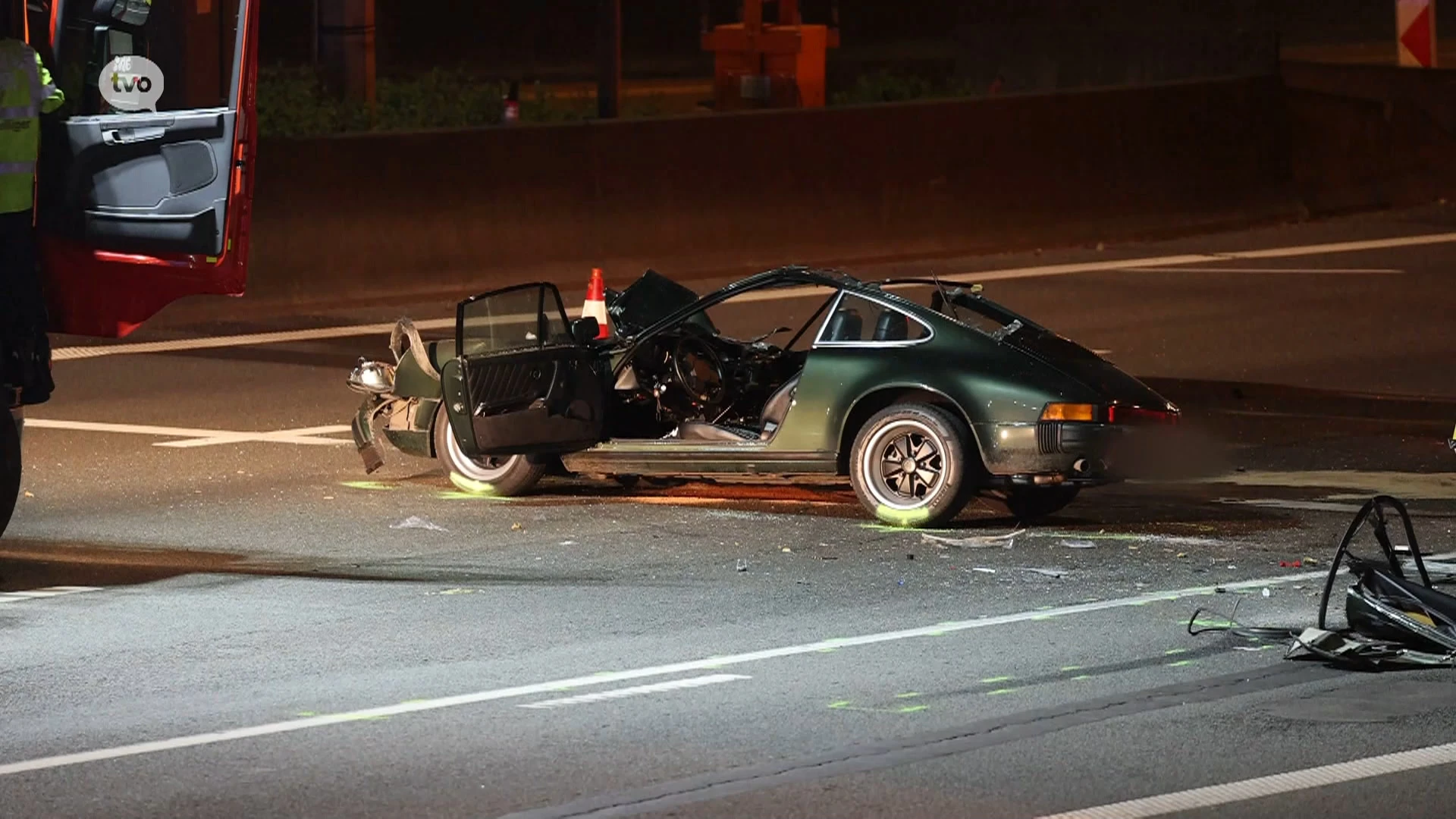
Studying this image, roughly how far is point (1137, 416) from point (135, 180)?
15.3 ft

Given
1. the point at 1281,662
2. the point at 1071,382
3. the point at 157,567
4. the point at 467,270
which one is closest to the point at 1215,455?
the point at 1071,382

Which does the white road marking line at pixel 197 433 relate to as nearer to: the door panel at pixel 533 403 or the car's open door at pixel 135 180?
the car's open door at pixel 135 180

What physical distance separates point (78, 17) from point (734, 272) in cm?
1004

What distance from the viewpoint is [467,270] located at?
66.4ft

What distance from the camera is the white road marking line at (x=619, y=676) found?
24.3ft

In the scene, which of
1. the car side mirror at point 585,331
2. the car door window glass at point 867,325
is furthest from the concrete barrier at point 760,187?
the car door window glass at point 867,325

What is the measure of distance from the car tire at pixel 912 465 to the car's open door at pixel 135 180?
9.66 feet

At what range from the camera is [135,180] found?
11797mm

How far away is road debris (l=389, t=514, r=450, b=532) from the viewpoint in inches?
452

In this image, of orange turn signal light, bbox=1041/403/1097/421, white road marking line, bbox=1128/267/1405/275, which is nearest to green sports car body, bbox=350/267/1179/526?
orange turn signal light, bbox=1041/403/1097/421

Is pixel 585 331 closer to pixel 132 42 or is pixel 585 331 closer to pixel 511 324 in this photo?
pixel 511 324

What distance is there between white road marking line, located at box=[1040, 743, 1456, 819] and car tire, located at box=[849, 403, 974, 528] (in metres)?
4.06

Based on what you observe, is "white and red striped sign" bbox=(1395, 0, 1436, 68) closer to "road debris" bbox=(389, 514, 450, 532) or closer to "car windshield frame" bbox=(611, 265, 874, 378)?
"car windshield frame" bbox=(611, 265, 874, 378)

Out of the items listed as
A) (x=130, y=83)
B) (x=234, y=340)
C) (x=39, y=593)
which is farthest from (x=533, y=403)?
(x=234, y=340)
